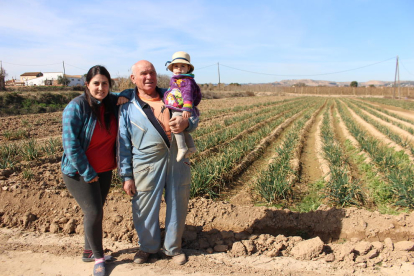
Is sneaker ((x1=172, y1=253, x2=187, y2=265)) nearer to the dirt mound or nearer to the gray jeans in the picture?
the dirt mound

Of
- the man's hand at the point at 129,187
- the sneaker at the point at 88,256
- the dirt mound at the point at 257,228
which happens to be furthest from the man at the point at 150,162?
the dirt mound at the point at 257,228

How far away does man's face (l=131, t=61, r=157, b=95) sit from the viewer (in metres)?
2.41

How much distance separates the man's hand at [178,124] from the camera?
235cm

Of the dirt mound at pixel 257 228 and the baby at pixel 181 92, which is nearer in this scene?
the baby at pixel 181 92

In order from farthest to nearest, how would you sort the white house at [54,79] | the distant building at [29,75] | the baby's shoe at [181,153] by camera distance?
the distant building at [29,75]
the white house at [54,79]
the baby's shoe at [181,153]

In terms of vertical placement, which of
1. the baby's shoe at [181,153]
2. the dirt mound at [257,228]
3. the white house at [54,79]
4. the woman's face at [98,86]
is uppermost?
the white house at [54,79]

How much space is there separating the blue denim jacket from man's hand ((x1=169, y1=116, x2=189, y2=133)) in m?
0.65

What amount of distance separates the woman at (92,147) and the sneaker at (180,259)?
2.07 feet

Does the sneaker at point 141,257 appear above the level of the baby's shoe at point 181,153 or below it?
below

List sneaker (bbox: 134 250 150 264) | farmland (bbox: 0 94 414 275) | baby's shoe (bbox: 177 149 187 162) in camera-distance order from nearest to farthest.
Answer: baby's shoe (bbox: 177 149 187 162) < sneaker (bbox: 134 250 150 264) < farmland (bbox: 0 94 414 275)

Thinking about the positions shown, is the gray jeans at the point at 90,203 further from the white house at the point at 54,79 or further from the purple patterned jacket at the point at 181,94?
the white house at the point at 54,79

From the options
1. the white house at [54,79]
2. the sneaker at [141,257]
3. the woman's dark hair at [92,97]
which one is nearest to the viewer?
the woman's dark hair at [92,97]

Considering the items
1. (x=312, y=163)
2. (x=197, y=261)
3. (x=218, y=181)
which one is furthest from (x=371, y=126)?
(x=197, y=261)

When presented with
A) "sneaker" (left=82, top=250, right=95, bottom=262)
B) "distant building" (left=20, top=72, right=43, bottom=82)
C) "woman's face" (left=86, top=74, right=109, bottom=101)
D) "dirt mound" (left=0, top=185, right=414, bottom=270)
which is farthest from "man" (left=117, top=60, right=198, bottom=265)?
"distant building" (left=20, top=72, right=43, bottom=82)
